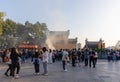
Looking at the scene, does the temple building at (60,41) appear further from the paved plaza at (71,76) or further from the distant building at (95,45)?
the paved plaza at (71,76)

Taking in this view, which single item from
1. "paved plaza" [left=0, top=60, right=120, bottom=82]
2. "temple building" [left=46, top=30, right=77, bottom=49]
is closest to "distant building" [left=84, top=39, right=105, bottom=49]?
"temple building" [left=46, top=30, right=77, bottom=49]

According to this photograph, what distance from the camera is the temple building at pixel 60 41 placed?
11381cm

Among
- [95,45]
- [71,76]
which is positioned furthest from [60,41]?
[71,76]

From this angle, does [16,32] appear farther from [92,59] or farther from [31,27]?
[92,59]

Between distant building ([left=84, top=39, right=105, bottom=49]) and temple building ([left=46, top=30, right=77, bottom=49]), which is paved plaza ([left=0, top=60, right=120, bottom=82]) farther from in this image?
temple building ([left=46, top=30, right=77, bottom=49])

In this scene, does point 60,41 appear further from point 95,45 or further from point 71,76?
point 71,76

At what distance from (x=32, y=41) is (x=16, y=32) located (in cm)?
497

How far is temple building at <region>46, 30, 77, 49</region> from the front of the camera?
114m

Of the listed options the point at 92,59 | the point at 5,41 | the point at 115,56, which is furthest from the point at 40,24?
the point at 92,59

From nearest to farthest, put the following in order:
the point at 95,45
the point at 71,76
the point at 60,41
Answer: the point at 71,76, the point at 95,45, the point at 60,41

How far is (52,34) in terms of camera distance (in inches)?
4685

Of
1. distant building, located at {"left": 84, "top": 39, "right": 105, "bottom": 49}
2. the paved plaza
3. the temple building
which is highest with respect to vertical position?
the temple building

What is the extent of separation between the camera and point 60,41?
385 ft

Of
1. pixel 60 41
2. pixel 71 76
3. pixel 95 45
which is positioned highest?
pixel 60 41
